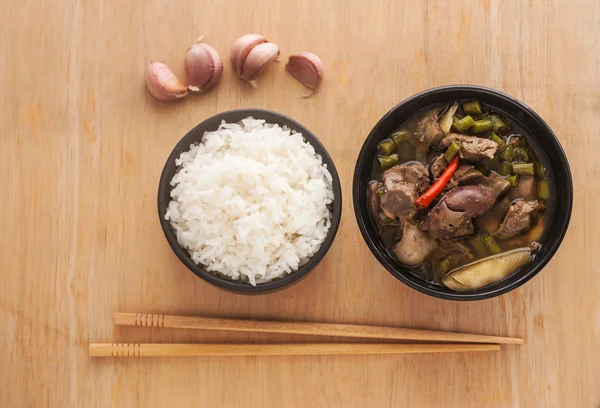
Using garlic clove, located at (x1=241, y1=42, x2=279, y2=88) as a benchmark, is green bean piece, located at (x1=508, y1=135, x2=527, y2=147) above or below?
below

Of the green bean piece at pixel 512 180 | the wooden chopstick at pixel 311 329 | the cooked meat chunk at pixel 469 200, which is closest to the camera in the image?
the cooked meat chunk at pixel 469 200

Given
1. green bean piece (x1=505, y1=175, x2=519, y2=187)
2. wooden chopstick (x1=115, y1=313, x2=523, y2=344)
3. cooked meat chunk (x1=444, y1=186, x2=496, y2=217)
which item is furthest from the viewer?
wooden chopstick (x1=115, y1=313, x2=523, y2=344)

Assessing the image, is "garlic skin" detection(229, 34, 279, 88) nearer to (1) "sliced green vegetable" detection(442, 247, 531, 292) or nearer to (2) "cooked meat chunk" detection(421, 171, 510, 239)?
(2) "cooked meat chunk" detection(421, 171, 510, 239)

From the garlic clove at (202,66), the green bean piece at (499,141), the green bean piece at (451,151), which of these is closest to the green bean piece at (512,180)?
the green bean piece at (499,141)

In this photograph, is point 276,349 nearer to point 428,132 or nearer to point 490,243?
point 490,243

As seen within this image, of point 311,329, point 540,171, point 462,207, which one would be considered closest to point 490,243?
point 462,207

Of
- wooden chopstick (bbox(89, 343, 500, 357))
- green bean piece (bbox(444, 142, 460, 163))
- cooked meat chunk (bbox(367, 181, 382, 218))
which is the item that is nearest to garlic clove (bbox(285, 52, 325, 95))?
→ cooked meat chunk (bbox(367, 181, 382, 218))

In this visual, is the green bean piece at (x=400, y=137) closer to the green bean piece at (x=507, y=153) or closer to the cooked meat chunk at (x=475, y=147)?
the cooked meat chunk at (x=475, y=147)
